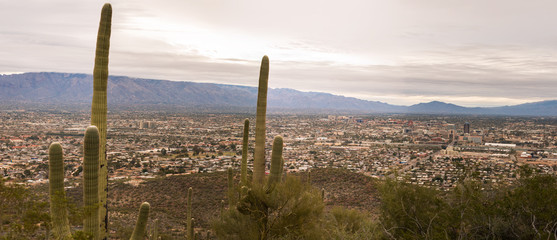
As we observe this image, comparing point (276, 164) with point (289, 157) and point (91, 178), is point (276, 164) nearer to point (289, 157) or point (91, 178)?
point (91, 178)

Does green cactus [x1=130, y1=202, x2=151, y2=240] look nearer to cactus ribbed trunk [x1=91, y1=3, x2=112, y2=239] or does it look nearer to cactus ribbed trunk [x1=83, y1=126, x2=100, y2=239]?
cactus ribbed trunk [x1=91, y1=3, x2=112, y2=239]

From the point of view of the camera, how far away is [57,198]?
8.96 m

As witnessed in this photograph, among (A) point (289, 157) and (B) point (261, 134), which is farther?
(A) point (289, 157)

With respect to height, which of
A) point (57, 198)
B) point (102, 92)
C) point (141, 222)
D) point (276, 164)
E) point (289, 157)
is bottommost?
point (289, 157)

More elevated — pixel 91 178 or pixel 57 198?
pixel 91 178

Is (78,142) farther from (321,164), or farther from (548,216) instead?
(548,216)

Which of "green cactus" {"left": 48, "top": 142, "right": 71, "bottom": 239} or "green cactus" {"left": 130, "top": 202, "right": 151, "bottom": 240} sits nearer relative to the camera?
"green cactus" {"left": 48, "top": 142, "right": 71, "bottom": 239}

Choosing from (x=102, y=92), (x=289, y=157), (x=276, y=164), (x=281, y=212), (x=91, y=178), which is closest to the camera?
(x=91, y=178)

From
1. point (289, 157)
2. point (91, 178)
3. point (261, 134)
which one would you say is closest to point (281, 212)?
point (261, 134)

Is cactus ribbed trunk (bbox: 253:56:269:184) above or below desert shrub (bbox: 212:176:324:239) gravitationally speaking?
above

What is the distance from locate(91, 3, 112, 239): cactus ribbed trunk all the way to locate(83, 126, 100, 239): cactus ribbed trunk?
763mm

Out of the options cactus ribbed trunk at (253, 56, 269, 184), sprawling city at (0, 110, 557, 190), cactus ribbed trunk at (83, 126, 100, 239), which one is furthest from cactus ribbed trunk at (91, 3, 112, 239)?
sprawling city at (0, 110, 557, 190)

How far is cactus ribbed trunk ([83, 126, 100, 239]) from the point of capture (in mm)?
8953

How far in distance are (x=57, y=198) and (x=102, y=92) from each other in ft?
9.63
